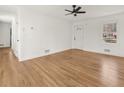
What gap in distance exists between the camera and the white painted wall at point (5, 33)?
422 inches

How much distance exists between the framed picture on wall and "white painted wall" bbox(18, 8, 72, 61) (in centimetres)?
285

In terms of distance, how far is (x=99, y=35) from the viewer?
304 inches

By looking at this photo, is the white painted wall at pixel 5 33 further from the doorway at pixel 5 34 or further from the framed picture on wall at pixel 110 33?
the framed picture on wall at pixel 110 33

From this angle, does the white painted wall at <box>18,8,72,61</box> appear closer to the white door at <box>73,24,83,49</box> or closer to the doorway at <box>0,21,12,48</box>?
the white door at <box>73,24,83,49</box>

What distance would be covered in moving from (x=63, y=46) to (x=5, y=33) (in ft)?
19.9

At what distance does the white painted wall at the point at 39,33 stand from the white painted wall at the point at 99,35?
1.61 meters

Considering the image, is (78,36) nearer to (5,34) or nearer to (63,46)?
(63,46)

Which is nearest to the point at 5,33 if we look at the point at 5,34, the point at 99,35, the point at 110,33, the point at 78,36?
the point at 5,34

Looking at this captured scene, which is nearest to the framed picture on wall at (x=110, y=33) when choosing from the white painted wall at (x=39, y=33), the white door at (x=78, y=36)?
the white door at (x=78, y=36)

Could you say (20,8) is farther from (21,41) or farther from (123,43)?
(123,43)
